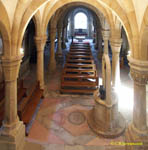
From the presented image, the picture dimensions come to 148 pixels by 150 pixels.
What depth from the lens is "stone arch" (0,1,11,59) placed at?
3629mm

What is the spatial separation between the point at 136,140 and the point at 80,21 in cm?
2355

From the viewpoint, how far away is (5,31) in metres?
3.85

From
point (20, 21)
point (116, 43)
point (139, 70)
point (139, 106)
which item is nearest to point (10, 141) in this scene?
point (20, 21)

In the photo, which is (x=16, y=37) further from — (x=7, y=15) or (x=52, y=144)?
(x=52, y=144)

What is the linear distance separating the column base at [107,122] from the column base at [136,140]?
2.86ft

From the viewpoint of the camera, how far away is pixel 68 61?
9625mm

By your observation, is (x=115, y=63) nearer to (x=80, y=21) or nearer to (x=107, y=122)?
(x=107, y=122)

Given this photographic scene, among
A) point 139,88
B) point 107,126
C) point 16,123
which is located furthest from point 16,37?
point 107,126

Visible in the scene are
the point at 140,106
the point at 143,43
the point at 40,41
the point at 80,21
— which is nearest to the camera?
the point at 143,43

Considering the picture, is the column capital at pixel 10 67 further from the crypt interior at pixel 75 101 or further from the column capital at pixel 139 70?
the column capital at pixel 139 70

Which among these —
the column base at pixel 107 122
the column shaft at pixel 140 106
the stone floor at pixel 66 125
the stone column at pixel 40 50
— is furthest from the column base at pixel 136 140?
the stone column at pixel 40 50

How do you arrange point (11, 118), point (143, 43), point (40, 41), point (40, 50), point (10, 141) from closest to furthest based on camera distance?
point (143, 43), point (10, 141), point (11, 118), point (40, 41), point (40, 50)

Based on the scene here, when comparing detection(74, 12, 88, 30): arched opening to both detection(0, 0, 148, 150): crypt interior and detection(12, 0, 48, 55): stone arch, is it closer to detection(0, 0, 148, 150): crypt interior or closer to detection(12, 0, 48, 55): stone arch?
detection(0, 0, 148, 150): crypt interior

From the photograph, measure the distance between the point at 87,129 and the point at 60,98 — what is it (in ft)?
8.04
